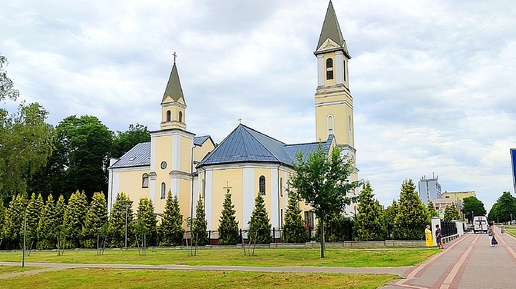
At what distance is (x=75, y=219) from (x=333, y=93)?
30861 millimetres

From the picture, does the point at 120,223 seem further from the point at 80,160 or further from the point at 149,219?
the point at 80,160

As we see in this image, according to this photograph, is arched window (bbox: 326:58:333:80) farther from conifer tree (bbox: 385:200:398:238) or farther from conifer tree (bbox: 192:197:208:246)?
conifer tree (bbox: 192:197:208:246)

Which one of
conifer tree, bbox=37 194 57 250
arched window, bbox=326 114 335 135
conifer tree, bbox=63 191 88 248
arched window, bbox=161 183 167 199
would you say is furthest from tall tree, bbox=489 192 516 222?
conifer tree, bbox=37 194 57 250

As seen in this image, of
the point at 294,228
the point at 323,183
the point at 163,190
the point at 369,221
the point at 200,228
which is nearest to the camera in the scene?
the point at 323,183

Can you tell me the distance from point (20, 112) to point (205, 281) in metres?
14.9

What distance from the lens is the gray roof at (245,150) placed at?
4775 cm

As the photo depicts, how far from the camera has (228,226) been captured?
44375 mm

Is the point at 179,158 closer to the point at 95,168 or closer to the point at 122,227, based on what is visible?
the point at 122,227

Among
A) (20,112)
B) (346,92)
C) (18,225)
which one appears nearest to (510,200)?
(346,92)

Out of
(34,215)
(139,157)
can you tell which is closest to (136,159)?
(139,157)

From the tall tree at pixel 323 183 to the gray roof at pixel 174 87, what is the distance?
2736 centimetres

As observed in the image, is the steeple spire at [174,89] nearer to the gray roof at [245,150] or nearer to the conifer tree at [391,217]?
the gray roof at [245,150]

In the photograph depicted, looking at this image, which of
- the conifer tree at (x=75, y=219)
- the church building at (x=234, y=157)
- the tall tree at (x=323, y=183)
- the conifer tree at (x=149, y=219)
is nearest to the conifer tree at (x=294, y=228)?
the church building at (x=234, y=157)

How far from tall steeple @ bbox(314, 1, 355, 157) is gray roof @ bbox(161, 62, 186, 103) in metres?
15.8
